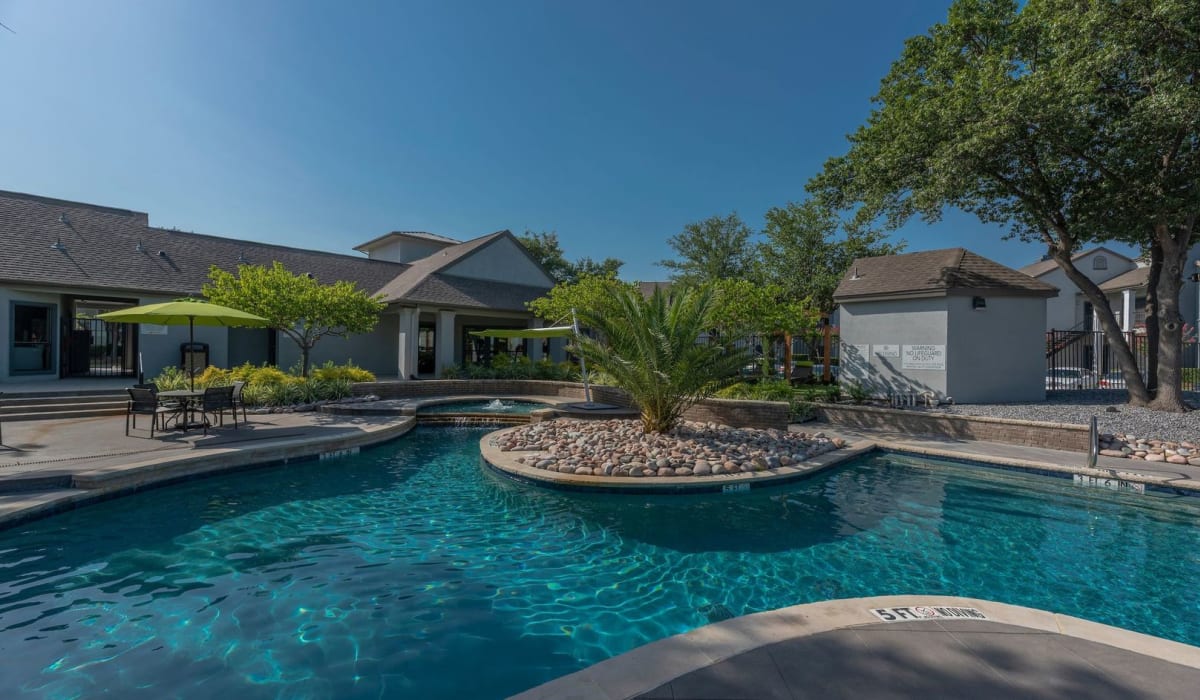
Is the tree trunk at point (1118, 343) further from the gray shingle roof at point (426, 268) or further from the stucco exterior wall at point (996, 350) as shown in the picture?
the gray shingle roof at point (426, 268)

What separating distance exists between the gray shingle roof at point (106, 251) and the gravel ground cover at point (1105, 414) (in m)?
24.2

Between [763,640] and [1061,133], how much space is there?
13.7 meters

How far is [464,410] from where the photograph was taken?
50.8 feet

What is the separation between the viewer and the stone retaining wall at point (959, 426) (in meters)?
10.1

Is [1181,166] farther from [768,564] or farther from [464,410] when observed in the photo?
[464,410]

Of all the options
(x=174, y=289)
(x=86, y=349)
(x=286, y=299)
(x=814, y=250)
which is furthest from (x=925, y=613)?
(x=814, y=250)

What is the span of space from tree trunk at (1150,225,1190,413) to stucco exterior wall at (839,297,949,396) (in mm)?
4402

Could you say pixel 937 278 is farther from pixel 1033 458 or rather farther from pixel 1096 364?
pixel 1096 364

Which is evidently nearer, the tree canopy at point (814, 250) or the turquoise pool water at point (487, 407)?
the turquoise pool water at point (487, 407)

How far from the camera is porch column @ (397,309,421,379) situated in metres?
19.2

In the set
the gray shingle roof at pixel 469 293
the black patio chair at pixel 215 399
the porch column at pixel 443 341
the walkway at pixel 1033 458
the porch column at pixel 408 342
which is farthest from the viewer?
the porch column at pixel 443 341

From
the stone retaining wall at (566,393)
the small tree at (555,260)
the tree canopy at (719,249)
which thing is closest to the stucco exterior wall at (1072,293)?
the tree canopy at (719,249)

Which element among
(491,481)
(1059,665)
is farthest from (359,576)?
(1059,665)

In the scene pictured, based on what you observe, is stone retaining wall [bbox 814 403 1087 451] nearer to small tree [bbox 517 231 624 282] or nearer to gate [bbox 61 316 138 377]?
gate [bbox 61 316 138 377]
